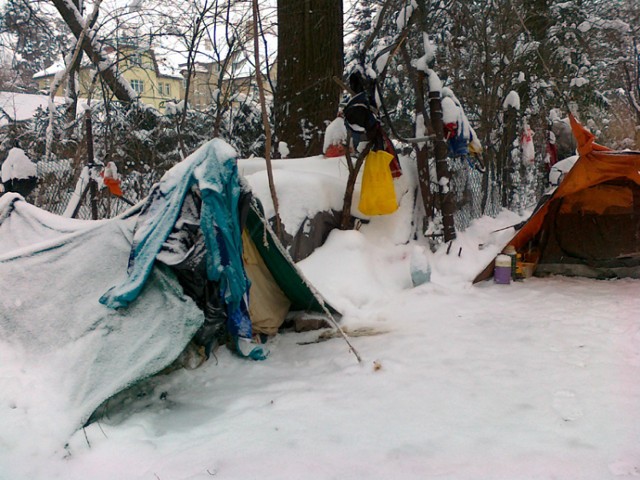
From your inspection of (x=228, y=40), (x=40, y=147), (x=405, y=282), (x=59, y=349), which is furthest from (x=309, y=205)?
(x=40, y=147)

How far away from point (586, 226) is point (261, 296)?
148 inches

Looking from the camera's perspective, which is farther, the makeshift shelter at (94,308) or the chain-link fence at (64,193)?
the chain-link fence at (64,193)

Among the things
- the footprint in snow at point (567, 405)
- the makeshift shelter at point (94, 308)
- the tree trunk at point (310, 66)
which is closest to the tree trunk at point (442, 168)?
the tree trunk at point (310, 66)

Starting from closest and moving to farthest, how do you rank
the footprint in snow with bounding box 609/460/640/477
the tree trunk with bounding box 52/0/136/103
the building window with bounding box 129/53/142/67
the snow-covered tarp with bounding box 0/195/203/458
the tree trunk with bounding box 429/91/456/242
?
the footprint in snow with bounding box 609/460/640/477 < the snow-covered tarp with bounding box 0/195/203/458 < the tree trunk with bounding box 429/91/456/242 < the tree trunk with bounding box 52/0/136/103 < the building window with bounding box 129/53/142/67

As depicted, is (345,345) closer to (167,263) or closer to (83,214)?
(167,263)

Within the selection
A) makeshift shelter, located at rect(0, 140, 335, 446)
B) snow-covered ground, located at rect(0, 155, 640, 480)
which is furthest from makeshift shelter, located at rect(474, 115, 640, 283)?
makeshift shelter, located at rect(0, 140, 335, 446)

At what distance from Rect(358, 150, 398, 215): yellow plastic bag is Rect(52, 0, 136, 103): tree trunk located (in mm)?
4805

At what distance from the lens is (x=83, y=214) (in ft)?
23.4

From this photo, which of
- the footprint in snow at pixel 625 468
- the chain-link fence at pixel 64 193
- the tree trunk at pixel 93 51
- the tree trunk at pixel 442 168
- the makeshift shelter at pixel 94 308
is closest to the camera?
the footprint in snow at pixel 625 468

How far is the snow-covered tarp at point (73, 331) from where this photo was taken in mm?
2213

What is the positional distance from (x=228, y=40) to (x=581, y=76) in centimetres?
723

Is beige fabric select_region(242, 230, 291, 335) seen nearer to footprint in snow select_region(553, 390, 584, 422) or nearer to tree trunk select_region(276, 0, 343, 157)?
footprint in snow select_region(553, 390, 584, 422)

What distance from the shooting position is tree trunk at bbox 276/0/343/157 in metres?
6.28

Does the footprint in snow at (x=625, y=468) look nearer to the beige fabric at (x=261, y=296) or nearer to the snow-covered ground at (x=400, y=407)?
the snow-covered ground at (x=400, y=407)
